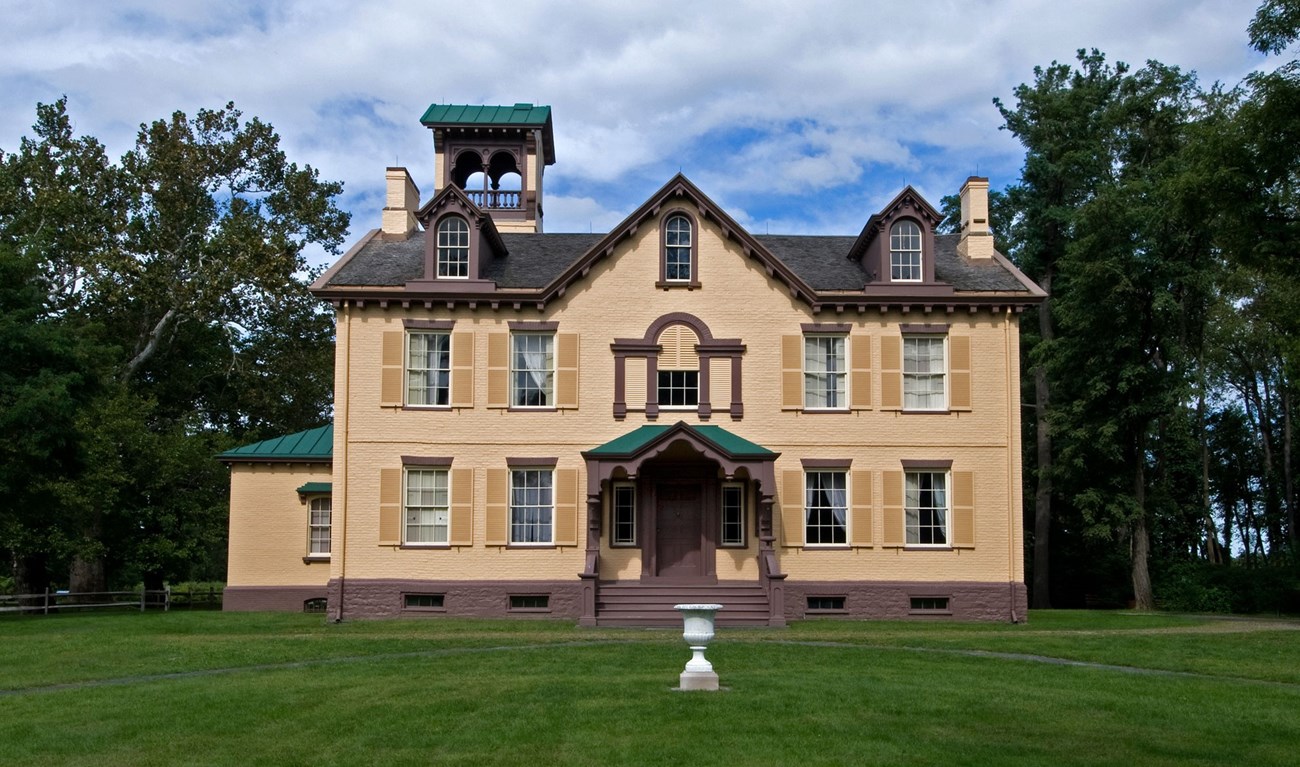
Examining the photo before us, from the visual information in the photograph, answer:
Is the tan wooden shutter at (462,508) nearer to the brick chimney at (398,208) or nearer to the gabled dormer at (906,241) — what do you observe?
the brick chimney at (398,208)

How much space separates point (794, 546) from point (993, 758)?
18.3 meters

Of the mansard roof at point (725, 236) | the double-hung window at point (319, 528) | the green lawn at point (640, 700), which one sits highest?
the mansard roof at point (725, 236)

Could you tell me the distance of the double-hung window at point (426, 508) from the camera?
3045cm

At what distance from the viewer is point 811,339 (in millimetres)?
30953

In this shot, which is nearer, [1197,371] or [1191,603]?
[1191,603]

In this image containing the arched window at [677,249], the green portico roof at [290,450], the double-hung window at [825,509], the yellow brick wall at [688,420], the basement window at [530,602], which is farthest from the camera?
the green portico roof at [290,450]

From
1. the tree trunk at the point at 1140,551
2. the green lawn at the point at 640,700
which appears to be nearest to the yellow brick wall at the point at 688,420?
the green lawn at the point at 640,700

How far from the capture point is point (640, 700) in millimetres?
14828

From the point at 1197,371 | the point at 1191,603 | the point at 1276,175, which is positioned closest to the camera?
the point at 1276,175

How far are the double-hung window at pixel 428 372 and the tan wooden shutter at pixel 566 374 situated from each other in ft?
8.77

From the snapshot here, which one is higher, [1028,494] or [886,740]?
[1028,494]

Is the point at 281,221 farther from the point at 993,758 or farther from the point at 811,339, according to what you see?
the point at 993,758

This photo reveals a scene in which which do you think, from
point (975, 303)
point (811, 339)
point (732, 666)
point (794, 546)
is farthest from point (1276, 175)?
point (732, 666)

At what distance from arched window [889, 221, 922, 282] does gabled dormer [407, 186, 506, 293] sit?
986 cm
